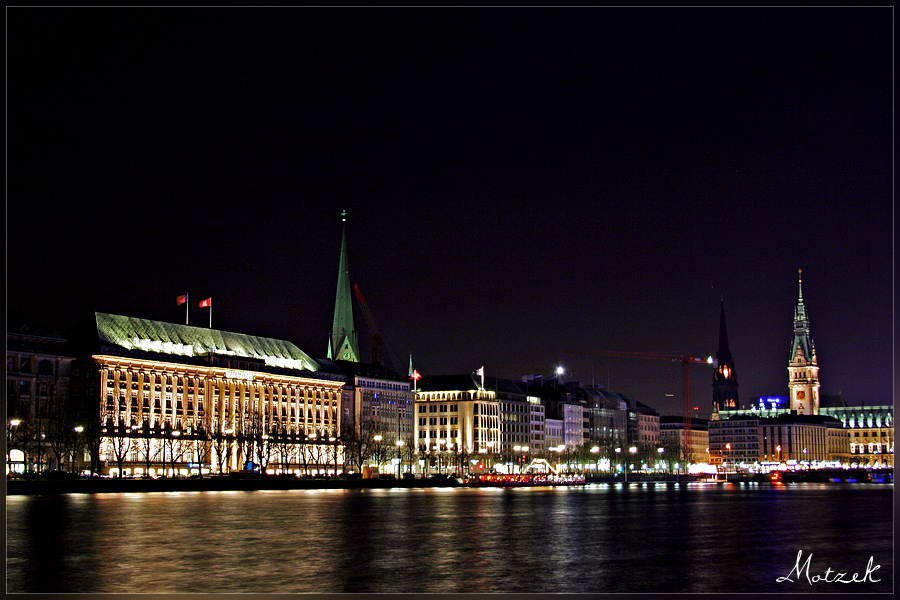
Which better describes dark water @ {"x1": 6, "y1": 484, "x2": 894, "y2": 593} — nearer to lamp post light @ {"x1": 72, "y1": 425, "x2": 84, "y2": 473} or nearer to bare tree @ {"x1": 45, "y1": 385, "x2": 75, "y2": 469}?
bare tree @ {"x1": 45, "y1": 385, "x2": 75, "y2": 469}

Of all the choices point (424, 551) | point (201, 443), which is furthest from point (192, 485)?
point (424, 551)

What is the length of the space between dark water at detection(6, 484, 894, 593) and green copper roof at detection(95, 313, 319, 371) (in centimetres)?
9945

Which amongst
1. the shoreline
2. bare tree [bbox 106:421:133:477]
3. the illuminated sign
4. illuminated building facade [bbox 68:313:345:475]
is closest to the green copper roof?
illuminated building facade [bbox 68:313:345:475]

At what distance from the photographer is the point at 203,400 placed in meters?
168

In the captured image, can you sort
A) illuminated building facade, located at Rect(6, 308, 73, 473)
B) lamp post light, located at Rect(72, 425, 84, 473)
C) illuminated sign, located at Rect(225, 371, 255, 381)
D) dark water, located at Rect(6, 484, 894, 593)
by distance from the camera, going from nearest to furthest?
dark water, located at Rect(6, 484, 894, 593)
lamp post light, located at Rect(72, 425, 84, 473)
illuminated building facade, located at Rect(6, 308, 73, 473)
illuminated sign, located at Rect(225, 371, 255, 381)

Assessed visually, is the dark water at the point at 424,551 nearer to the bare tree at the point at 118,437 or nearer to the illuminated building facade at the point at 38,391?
the illuminated building facade at the point at 38,391

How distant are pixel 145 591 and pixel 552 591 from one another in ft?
29.8

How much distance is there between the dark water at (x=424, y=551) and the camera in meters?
27.5

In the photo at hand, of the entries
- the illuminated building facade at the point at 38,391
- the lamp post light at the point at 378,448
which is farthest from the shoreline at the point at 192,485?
the lamp post light at the point at 378,448

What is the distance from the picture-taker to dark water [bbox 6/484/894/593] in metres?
27.5

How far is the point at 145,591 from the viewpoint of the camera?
1001 inches

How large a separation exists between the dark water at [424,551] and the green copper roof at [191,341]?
99.4m

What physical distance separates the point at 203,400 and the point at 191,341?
9301 mm

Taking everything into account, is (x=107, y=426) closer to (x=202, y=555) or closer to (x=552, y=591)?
(x=202, y=555)
